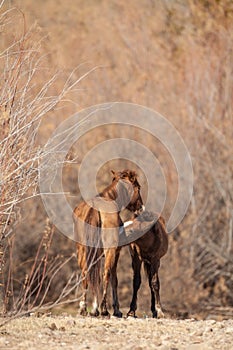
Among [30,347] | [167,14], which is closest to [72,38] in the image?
[167,14]

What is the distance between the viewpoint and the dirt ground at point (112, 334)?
6129 mm

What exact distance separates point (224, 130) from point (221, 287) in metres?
2.94

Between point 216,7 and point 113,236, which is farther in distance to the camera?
point 216,7

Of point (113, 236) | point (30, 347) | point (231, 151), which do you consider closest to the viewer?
point (30, 347)

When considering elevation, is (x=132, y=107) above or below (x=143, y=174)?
above

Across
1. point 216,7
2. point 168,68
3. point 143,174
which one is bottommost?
point 143,174

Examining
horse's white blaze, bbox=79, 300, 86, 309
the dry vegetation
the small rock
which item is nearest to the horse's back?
horse's white blaze, bbox=79, 300, 86, 309

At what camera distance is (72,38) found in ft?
62.7

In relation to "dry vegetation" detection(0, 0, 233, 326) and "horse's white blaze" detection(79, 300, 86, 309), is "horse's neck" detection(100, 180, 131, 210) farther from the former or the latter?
"dry vegetation" detection(0, 0, 233, 326)

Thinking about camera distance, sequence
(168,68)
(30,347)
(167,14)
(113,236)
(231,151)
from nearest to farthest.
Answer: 1. (30,347)
2. (113,236)
3. (231,151)
4. (168,68)
5. (167,14)

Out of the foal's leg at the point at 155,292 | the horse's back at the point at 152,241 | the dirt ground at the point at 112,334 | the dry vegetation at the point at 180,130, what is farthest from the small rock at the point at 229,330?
the dry vegetation at the point at 180,130

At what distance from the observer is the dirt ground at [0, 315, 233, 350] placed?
613cm

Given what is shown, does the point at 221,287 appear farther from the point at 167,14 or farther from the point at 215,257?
the point at 167,14

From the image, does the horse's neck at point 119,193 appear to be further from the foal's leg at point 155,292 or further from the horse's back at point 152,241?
the foal's leg at point 155,292
